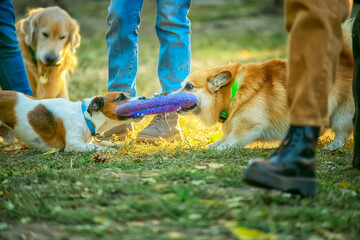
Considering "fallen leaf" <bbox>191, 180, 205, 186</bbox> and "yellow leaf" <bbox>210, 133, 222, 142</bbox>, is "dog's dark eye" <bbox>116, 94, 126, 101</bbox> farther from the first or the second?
"fallen leaf" <bbox>191, 180, 205, 186</bbox>

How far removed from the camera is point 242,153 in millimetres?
3480

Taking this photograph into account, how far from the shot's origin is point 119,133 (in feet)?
14.5

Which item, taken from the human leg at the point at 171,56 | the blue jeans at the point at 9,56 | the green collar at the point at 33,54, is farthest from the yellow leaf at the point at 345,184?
the green collar at the point at 33,54

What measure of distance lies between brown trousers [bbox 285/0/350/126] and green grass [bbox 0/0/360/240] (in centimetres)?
45

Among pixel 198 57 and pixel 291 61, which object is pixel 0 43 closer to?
pixel 291 61

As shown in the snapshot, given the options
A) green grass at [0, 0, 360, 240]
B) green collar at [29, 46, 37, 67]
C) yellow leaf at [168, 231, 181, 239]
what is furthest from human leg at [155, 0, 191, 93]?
yellow leaf at [168, 231, 181, 239]

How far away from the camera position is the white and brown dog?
12.8 feet

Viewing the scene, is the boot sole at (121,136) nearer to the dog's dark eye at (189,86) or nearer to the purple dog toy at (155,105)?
the purple dog toy at (155,105)

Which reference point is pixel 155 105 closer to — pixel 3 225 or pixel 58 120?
pixel 58 120

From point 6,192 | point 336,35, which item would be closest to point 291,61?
point 336,35

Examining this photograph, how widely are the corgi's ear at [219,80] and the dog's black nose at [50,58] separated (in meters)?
2.38

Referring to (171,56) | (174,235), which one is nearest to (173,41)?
(171,56)

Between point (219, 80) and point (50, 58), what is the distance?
8.17 ft

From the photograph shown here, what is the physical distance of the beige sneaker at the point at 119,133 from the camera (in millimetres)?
4350
